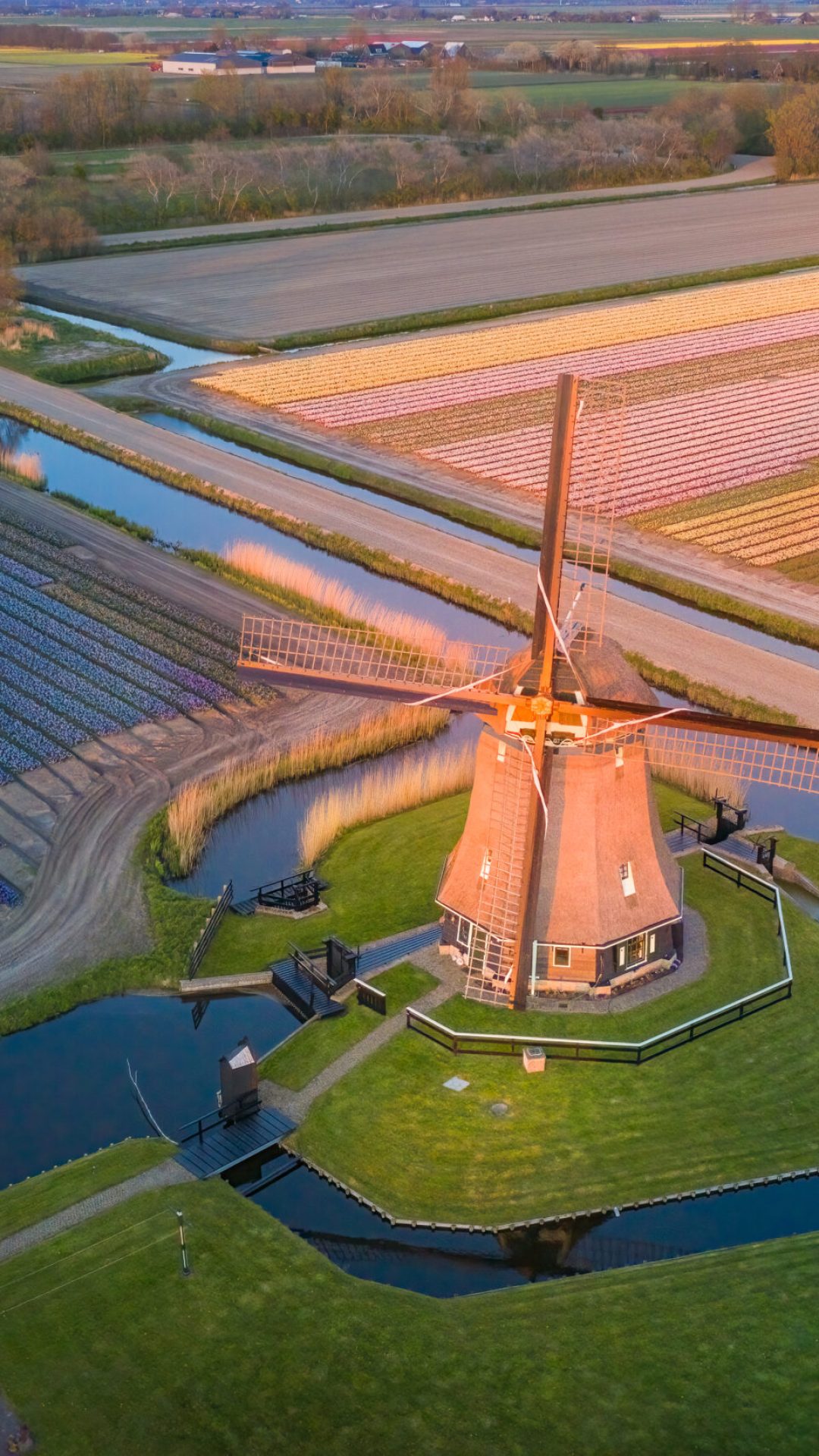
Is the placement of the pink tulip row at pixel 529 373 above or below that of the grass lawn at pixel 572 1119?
above

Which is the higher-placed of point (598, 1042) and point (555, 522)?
point (555, 522)

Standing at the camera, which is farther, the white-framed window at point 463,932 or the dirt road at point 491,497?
the dirt road at point 491,497

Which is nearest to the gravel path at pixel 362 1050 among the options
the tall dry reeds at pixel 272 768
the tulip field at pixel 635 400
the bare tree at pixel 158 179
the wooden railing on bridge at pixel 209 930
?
the wooden railing on bridge at pixel 209 930

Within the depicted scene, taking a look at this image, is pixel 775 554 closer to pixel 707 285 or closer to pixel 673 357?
pixel 673 357

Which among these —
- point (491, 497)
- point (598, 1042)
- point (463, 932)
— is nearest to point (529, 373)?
point (491, 497)

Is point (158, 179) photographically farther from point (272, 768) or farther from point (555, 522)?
point (555, 522)

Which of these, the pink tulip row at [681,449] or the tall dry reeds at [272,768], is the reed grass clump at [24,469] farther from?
the tall dry reeds at [272,768]

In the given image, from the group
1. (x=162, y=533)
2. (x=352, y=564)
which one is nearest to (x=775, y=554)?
(x=352, y=564)

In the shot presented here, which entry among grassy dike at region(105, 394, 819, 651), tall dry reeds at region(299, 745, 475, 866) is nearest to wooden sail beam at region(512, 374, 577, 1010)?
tall dry reeds at region(299, 745, 475, 866)
